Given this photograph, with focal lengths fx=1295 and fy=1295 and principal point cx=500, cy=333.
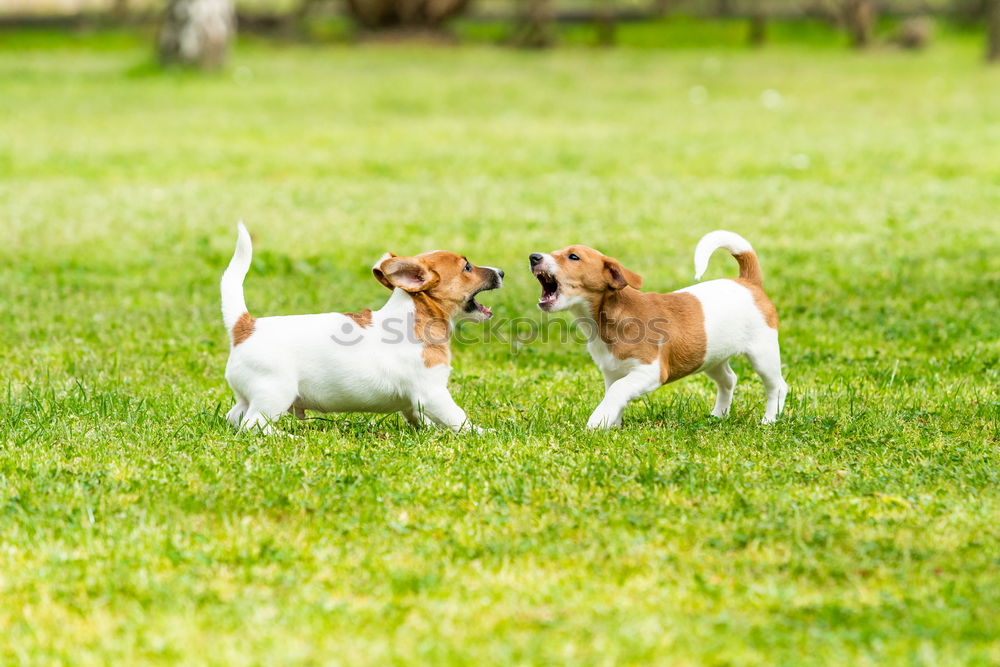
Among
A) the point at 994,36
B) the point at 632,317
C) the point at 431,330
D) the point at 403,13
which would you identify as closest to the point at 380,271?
A: the point at 431,330

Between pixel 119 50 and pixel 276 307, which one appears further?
pixel 119 50

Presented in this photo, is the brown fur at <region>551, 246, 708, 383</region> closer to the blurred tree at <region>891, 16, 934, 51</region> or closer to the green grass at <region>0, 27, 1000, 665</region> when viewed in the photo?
the green grass at <region>0, 27, 1000, 665</region>

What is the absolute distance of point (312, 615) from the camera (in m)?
4.04

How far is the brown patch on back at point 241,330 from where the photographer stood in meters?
5.73

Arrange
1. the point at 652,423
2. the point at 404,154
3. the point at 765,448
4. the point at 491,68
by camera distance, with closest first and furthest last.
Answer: the point at 765,448 → the point at 652,423 → the point at 404,154 → the point at 491,68

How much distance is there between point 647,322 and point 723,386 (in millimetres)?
792

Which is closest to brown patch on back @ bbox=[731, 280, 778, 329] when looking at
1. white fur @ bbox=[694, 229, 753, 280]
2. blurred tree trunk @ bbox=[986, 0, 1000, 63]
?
white fur @ bbox=[694, 229, 753, 280]

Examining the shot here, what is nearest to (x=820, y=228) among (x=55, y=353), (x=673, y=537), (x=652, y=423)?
(x=652, y=423)

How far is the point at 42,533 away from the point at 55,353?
3494mm

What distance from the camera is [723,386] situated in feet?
21.8

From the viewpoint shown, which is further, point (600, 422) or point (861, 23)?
point (861, 23)

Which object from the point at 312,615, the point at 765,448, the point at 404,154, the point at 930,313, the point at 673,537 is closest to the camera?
the point at 312,615

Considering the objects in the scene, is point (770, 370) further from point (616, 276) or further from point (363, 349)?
point (363, 349)

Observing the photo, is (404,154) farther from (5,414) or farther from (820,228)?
(5,414)
